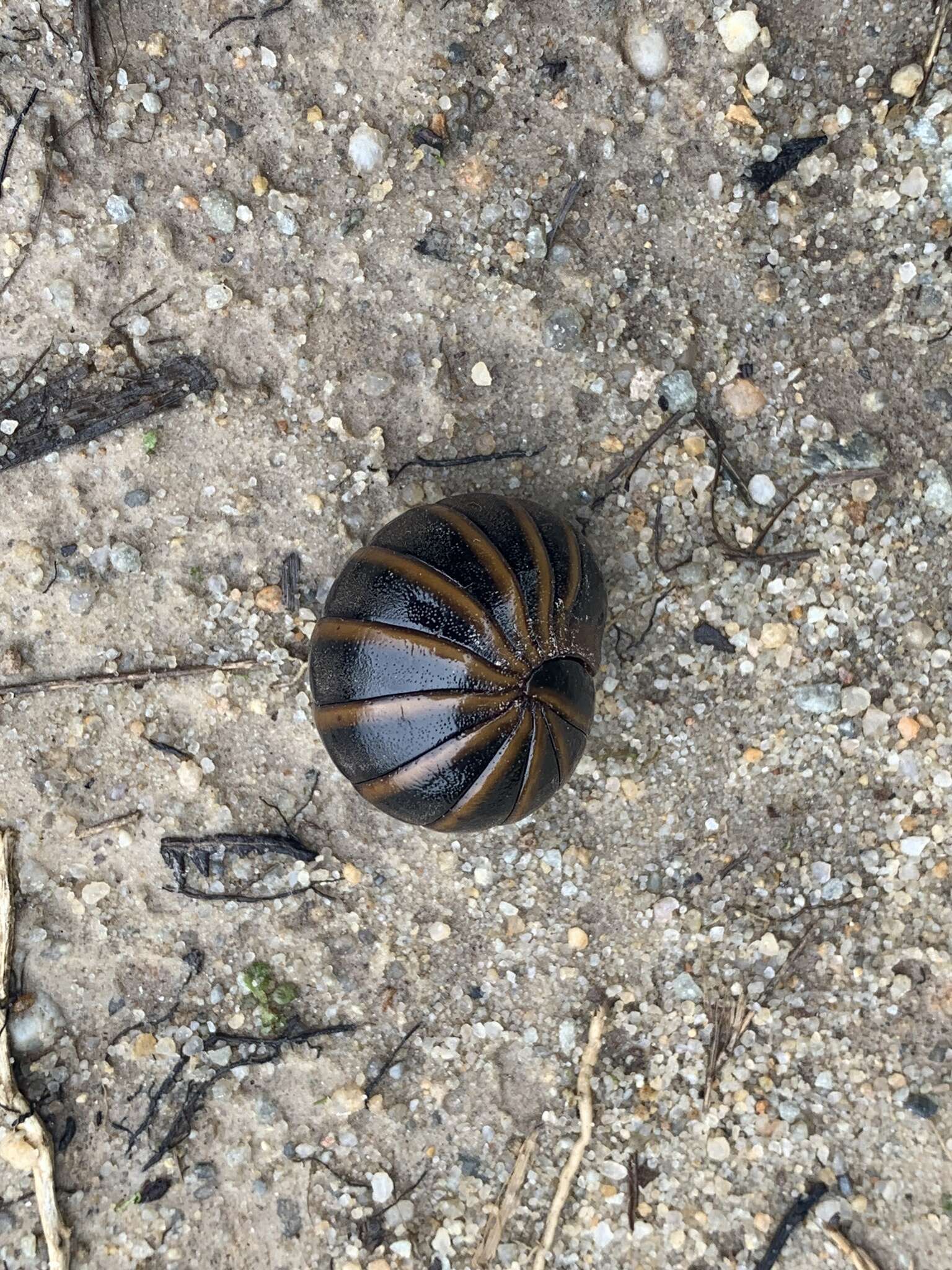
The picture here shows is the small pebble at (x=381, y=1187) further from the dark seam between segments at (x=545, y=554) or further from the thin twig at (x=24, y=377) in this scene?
the thin twig at (x=24, y=377)

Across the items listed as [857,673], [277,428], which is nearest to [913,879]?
[857,673]

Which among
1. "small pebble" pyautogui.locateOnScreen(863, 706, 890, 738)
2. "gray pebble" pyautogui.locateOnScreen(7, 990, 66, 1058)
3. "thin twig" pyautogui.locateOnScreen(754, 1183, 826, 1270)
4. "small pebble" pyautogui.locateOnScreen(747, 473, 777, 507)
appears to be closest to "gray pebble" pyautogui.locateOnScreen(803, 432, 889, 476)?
"small pebble" pyautogui.locateOnScreen(747, 473, 777, 507)

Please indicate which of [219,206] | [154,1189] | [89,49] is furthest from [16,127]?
[154,1189]

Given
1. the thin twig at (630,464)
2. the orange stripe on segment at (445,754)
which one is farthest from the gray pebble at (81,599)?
→ the thin twig at (630,464)

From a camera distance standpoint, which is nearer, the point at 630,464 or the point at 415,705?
the point at 415,705

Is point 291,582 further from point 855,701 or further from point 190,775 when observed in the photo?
point 855,701

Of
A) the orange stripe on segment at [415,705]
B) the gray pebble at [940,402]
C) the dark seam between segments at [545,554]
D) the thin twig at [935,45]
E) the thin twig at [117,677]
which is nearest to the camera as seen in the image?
the orange stripe on segment at [415,705]
